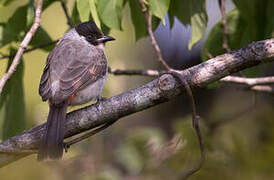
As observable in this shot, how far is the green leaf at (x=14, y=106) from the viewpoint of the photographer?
384 centimetres

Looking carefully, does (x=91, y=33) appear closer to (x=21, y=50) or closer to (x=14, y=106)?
(x=14, y=106)

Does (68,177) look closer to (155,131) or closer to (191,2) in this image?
(155,131)

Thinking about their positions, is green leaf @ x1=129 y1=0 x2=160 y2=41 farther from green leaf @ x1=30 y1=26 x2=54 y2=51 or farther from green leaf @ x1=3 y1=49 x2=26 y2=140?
green leaf @ x1=3 y1=49 x2=26 y2=140

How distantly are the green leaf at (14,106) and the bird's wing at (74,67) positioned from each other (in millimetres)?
283

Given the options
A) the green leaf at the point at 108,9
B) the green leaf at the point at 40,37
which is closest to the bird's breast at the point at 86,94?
the green leaf at the point at 40,37

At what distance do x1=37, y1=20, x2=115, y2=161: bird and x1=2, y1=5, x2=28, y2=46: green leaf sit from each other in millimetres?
454

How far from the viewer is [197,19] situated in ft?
11.6

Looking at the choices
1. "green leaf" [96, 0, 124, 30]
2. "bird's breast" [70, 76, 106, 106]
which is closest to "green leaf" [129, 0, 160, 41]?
"green leaf" [96, 0, 124, 30]

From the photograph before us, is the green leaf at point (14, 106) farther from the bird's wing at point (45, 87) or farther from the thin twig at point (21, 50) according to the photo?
the thin twig at point (21, 50)

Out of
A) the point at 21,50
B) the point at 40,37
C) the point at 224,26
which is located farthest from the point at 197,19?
the point at 40,37

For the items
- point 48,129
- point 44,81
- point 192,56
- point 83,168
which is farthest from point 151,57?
point 48,129

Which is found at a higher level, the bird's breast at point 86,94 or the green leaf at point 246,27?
the green leaf at point 246,27

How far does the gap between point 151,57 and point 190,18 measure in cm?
567

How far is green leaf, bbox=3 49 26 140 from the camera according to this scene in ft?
12.6
